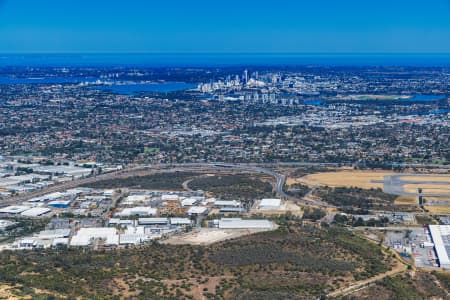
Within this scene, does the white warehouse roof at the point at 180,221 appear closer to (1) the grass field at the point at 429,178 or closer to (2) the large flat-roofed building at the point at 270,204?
(2) the large flat-roofed building at the point at 270,204

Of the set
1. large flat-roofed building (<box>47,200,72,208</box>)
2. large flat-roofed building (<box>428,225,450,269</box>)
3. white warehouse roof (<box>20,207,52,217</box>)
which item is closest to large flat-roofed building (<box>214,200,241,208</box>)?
large flat-roofed building (<box>47,200,72,208</box>)

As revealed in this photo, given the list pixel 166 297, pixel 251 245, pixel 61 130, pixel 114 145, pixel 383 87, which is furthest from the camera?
pixel 383 87

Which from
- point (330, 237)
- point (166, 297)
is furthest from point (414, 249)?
point (166, 297)

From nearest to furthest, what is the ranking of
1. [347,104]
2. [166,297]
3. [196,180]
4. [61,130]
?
[166,297]
[196,180]
[61,130]
[347,104]

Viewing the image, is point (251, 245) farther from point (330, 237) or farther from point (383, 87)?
point (383, 87)

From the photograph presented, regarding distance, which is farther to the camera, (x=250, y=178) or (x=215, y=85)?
(x=215, y=85)

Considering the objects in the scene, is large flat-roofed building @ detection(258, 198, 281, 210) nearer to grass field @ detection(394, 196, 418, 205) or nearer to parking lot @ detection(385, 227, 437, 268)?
parking lot @ detection(385, 227, 437, 268)

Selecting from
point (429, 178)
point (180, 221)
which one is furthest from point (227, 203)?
point (429, 178)

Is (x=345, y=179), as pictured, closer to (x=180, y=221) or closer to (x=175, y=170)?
(x=175, y=170)
